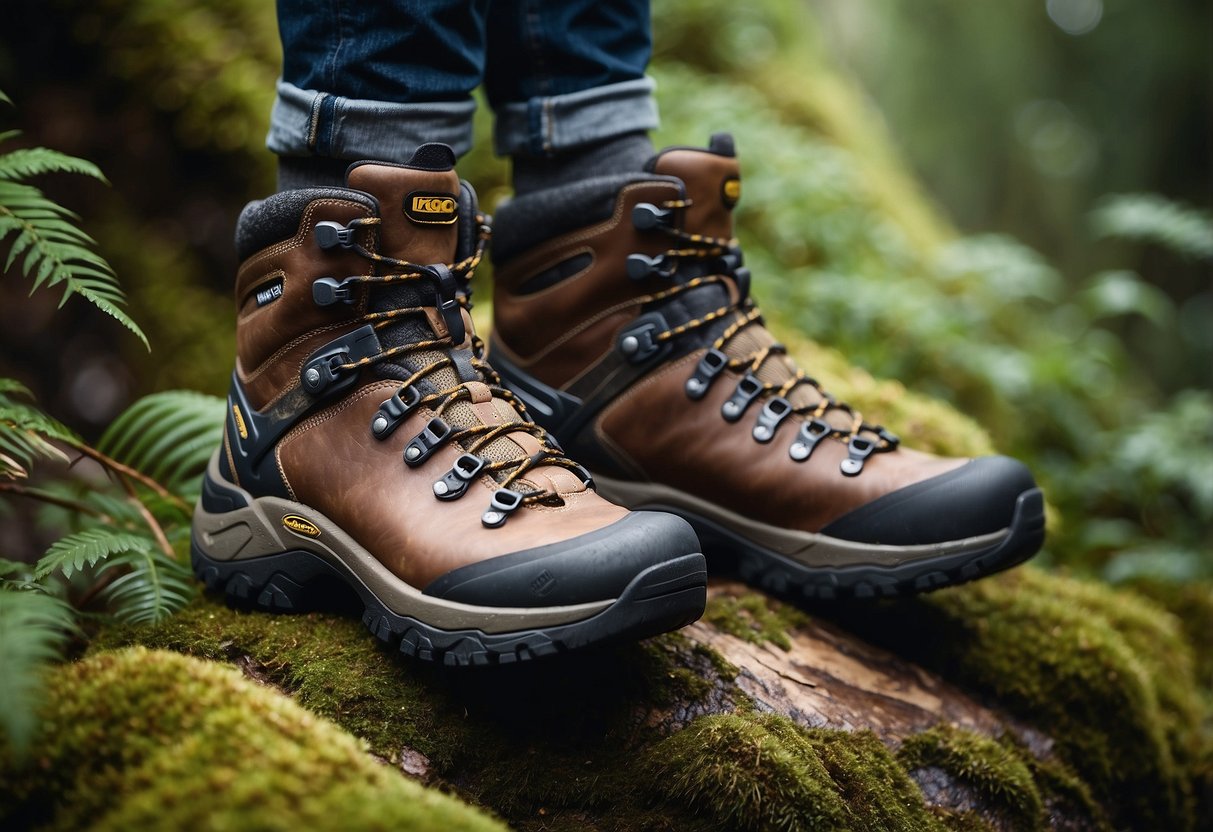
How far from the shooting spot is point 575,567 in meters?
1.35

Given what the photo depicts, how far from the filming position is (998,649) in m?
2.02

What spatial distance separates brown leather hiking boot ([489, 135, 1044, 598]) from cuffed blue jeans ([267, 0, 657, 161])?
0.24 metres

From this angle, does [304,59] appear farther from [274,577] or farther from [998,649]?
[998,649]

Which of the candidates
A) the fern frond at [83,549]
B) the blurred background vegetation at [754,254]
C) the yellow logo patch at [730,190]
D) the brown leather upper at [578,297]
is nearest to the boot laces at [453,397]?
the brown leather upper at [578,297]

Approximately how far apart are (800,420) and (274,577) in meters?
1.15

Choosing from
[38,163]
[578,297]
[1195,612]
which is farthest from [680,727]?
[1195,612]

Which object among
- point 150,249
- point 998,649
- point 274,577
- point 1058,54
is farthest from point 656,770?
point 1058,54

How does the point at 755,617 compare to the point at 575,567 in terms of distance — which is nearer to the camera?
the point at 575,567

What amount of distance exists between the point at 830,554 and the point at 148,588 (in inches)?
53.7

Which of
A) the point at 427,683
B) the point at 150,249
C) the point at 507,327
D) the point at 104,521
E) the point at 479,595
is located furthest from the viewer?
the point at 150,249

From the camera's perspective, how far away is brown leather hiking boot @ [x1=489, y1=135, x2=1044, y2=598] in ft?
5.98

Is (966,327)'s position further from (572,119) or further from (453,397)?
(453,397)

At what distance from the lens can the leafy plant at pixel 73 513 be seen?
108 centimetres

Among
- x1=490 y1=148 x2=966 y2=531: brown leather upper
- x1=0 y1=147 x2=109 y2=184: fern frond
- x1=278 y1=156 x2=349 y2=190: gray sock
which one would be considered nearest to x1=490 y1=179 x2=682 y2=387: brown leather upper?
x1=490 y1=148 x2=966 y2=531: brown leather upper
